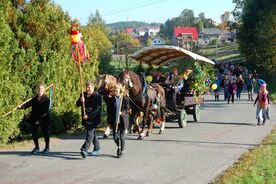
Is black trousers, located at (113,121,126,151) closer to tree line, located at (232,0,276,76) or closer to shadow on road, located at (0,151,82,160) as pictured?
shadow on road, located at (0,151,82,160)

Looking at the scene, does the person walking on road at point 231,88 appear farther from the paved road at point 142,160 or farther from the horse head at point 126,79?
the horse head at point 126,79

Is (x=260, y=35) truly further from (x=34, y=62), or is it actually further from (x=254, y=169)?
(x=254, y=169)

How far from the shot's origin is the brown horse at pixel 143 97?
42.2 ft

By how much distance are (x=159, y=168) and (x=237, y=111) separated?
13.7m

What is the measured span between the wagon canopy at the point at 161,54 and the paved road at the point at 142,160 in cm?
→ 337

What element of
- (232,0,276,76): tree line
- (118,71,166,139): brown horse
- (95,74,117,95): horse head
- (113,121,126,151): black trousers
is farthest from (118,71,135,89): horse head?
(232,0,276,76): tree line

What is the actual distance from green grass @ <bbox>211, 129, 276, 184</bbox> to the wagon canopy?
5969mm

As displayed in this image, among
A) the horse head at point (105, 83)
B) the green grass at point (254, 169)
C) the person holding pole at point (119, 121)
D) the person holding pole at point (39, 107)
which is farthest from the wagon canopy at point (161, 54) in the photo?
the person holding pole at point (39, 107)

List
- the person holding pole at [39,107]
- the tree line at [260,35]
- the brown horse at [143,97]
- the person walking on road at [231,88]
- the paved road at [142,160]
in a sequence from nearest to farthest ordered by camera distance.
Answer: the paved road at [142,160]
the person holding pole at [39,107]
the brown horse at [143,97]
the person walking on road at [231,88]
the tree line at [260,35]

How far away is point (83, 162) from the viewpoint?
9.98 m

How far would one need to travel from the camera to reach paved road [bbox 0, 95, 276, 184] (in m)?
8.72

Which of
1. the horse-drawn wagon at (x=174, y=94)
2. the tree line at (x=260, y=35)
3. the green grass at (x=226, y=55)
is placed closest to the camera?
the horse-drawn wagon at (x=174, y=94)

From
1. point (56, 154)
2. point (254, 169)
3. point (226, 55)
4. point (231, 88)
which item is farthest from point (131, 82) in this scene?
point (226, 55)

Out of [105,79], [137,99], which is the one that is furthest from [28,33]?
[137,99]
